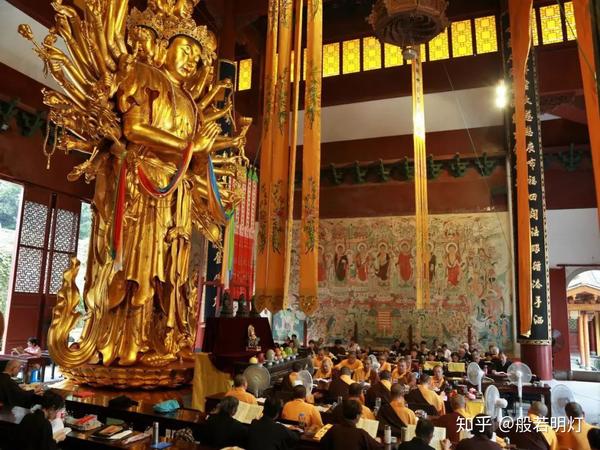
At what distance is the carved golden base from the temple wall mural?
7.18 meters

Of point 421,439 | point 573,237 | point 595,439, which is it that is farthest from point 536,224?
point 421,439

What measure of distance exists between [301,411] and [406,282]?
8188 millimetres

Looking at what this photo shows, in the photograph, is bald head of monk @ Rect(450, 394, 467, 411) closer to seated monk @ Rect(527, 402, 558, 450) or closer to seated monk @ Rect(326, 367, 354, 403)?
seated monk @ Rect(527, 402, 558, 450)

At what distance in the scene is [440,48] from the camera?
35.9 ft

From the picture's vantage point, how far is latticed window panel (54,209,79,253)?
883 cm

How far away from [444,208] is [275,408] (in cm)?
930

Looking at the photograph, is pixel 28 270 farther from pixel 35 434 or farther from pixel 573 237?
pixel 573 237

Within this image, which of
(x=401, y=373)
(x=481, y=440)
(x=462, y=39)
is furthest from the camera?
(x=462, y=39)

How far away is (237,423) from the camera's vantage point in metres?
2.96

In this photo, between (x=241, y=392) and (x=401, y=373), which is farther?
(x=401, y=373)

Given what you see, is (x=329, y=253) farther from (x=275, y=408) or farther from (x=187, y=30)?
(x=275, y=408)

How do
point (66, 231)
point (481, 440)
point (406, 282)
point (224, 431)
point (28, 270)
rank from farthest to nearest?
point (406, 282) → point (66, 231) → point (28, 270) → point (224, 431) → point (481, 440)

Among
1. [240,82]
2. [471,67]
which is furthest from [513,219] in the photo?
[240,82]

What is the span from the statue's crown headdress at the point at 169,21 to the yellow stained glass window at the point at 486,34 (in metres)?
7.26
